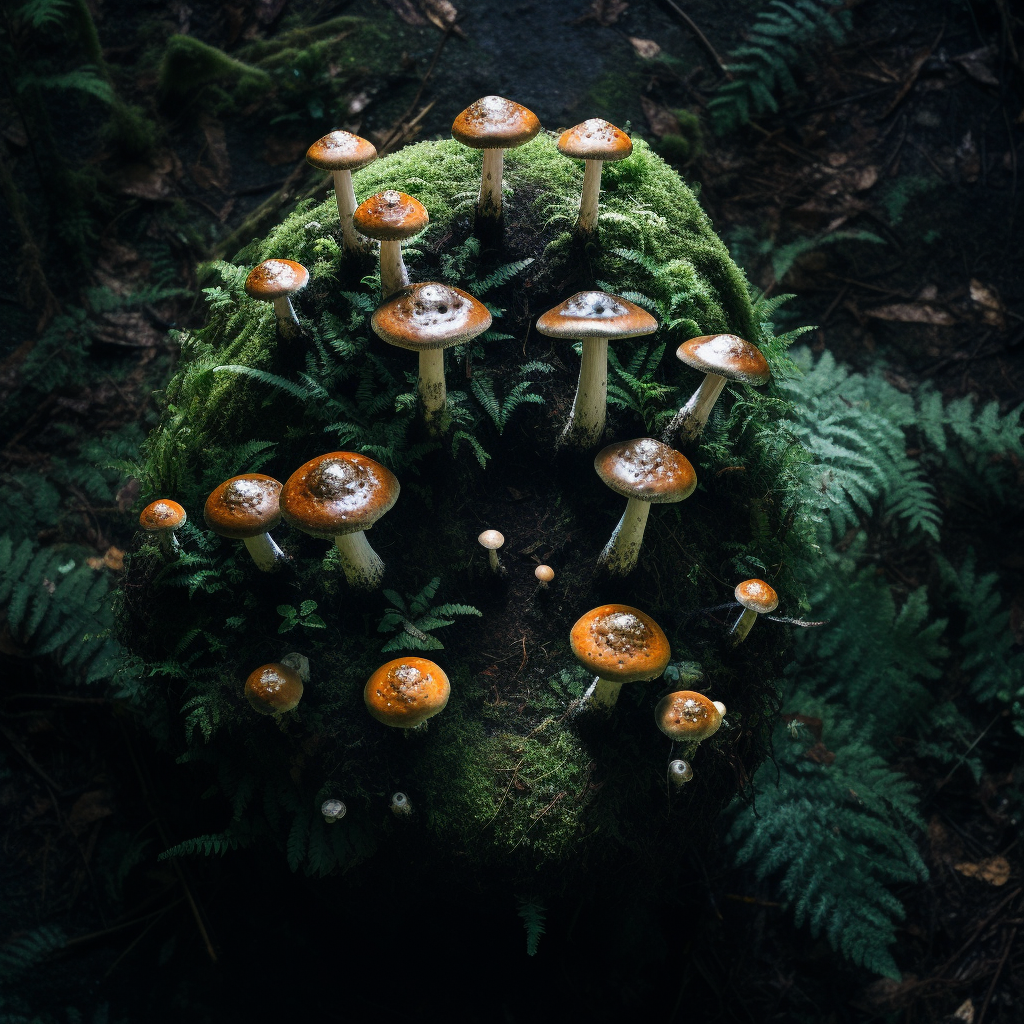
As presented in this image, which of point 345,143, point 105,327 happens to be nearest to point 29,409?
point 105,327

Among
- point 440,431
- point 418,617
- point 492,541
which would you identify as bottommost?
point 418,617

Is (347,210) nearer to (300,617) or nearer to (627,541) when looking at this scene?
(300,617)

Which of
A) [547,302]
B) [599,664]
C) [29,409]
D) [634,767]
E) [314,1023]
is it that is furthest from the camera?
[29,409]

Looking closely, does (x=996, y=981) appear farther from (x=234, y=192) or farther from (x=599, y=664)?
(x=234, y=192)

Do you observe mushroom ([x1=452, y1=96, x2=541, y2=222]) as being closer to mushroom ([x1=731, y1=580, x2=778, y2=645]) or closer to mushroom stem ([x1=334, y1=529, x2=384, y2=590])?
mushroom stem ([x1=334, y1=529, x2=384, y2=590])

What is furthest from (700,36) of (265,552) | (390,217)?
(265,552)

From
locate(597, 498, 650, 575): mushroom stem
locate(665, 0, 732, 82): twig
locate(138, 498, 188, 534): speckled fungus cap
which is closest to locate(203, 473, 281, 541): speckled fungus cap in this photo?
locate(138, 498, 188, 534): speckled fungus cap
